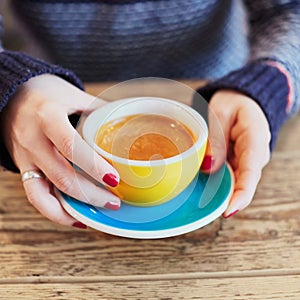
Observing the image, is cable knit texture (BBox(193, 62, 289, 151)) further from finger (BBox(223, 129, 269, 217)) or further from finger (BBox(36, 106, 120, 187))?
finger (BBox(36, 106, 120, 187))

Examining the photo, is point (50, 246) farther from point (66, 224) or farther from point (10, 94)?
point (10, 94)

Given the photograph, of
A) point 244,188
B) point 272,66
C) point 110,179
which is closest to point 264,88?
point 272,66

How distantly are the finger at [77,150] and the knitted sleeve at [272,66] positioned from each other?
0.76ft

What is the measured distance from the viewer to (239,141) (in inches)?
23.7

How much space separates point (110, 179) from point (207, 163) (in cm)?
13

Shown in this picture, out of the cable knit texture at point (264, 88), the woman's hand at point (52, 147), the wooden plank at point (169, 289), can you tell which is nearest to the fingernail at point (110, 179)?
the woman's hand at point (52, 147)

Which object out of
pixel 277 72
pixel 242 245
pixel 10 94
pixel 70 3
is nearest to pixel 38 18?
pixel 70 3

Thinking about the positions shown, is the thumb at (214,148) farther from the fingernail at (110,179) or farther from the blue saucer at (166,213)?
the fingernail at (110,179)

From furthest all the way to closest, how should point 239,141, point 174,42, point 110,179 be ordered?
point 174,42, point 239,141, point 110,179

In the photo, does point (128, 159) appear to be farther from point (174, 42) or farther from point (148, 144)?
point (174, 42)

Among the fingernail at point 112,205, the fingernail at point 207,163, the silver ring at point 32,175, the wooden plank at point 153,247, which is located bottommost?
the wooden plank at point 153,247

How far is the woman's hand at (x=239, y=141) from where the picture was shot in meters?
0.55

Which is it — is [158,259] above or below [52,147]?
below

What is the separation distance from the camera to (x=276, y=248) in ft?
1.76
